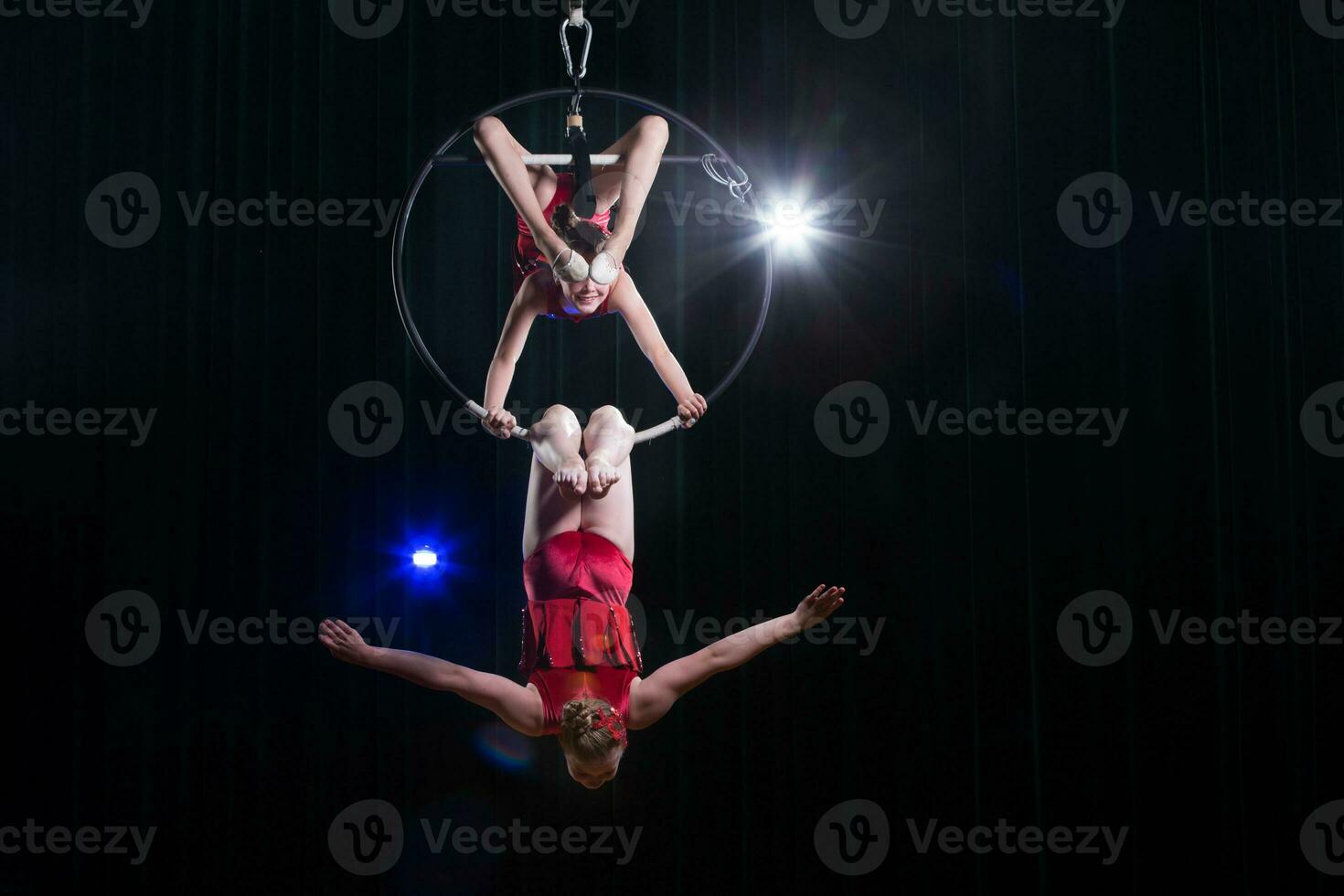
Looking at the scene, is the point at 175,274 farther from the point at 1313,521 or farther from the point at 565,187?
the point at 1313,521

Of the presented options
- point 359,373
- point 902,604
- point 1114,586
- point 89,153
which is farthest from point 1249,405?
point 89,153

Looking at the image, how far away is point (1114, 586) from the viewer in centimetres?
425

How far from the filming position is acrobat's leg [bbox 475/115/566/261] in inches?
109

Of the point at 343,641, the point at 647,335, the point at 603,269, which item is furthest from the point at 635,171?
the point at 343,641

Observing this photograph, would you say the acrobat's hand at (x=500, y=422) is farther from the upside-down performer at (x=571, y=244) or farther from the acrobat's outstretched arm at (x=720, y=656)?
the acrobat's outstretched arm at (x=720, y=656)

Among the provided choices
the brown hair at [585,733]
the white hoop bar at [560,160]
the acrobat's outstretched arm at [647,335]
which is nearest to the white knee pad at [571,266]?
the white hoop bar at [560,160]

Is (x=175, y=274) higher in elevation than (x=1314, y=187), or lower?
lower

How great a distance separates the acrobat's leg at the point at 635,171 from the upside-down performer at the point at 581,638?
0.48 meters

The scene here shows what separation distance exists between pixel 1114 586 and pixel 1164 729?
50 cm

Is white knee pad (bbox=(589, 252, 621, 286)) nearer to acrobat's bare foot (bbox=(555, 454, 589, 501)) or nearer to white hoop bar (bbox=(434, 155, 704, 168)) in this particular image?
white hoop bar (bbox=(434, 155, 704, 168))

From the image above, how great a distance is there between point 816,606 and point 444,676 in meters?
0.95

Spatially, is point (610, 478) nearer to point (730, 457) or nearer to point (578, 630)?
point (578, 630)

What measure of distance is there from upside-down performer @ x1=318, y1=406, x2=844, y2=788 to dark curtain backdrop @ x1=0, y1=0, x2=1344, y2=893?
2.88ft

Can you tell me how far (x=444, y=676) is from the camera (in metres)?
3.15
